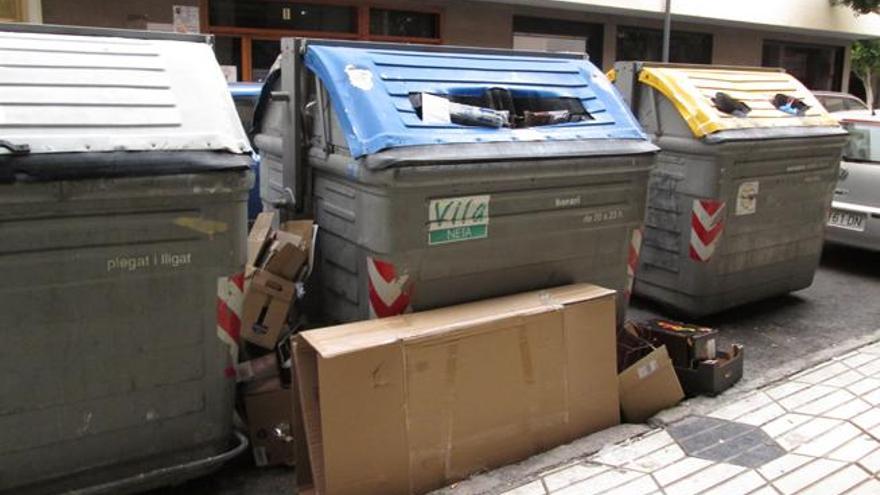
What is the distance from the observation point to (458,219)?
3547mm

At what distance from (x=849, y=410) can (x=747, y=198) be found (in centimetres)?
174

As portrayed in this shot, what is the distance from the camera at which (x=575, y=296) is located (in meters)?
3.73

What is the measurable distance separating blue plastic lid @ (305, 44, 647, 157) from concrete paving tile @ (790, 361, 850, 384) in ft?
5.54

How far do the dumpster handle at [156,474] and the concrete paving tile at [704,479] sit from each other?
1802 mm

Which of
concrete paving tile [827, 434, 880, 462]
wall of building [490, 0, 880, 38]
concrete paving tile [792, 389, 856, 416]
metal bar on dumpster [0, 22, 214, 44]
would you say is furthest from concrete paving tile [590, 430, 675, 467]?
wall of building [490, 0, 880, 38]

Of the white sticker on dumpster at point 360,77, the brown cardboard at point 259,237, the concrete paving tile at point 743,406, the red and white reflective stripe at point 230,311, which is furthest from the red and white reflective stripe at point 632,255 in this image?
the red and white reflective stripe at point 230,311

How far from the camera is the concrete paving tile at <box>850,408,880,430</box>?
3.78 meters

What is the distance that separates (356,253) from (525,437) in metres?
1.14

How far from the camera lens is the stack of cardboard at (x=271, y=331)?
348 centimetres

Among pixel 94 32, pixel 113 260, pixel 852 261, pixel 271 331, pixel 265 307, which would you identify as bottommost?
pixel 852 261


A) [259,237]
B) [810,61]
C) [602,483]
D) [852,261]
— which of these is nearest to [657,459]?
[602,483]

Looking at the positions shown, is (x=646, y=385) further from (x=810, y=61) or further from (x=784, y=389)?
(x=810, y=61)

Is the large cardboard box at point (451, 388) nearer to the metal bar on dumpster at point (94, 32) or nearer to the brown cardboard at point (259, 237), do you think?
the brown cardboard at point (259, 237)

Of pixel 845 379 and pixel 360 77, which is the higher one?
pixel 360 77
